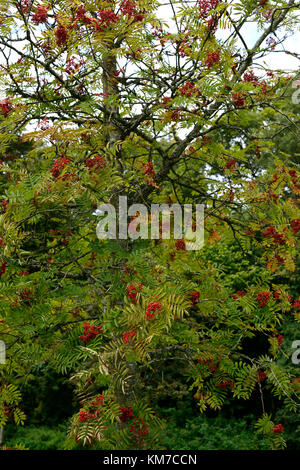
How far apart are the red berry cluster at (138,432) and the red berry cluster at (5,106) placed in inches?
98.7

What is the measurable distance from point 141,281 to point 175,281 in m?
0.56

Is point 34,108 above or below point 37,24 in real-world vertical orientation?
below

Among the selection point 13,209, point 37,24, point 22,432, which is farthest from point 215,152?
point 22,432

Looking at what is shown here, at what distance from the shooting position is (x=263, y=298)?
3488 millimetres

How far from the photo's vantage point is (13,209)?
8.43 feet

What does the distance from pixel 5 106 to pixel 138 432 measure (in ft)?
8.56

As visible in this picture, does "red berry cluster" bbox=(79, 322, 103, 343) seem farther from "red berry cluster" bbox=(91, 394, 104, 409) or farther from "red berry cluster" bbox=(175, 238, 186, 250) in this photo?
"red berry cluster" bbox=(175, 238, 186, 250)

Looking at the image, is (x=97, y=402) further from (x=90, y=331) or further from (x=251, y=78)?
(x=251, y=78)

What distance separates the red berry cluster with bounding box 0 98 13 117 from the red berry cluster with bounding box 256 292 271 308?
2.46 metres

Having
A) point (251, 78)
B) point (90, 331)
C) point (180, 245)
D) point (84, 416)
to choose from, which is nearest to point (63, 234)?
point (180, 245)

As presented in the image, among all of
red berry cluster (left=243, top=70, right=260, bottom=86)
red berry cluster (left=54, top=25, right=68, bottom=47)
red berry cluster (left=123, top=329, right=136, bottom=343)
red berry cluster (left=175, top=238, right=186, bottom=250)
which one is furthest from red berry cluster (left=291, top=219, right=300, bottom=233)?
red berry cluster (left=54, top=25, right=68, bottom=47)

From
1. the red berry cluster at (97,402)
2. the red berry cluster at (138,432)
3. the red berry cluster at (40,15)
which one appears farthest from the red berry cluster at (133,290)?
the red berry cluster at (40,15)

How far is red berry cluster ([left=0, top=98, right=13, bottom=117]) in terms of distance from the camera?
3578 mm

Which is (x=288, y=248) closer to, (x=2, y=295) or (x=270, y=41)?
(x=270, y=41)
